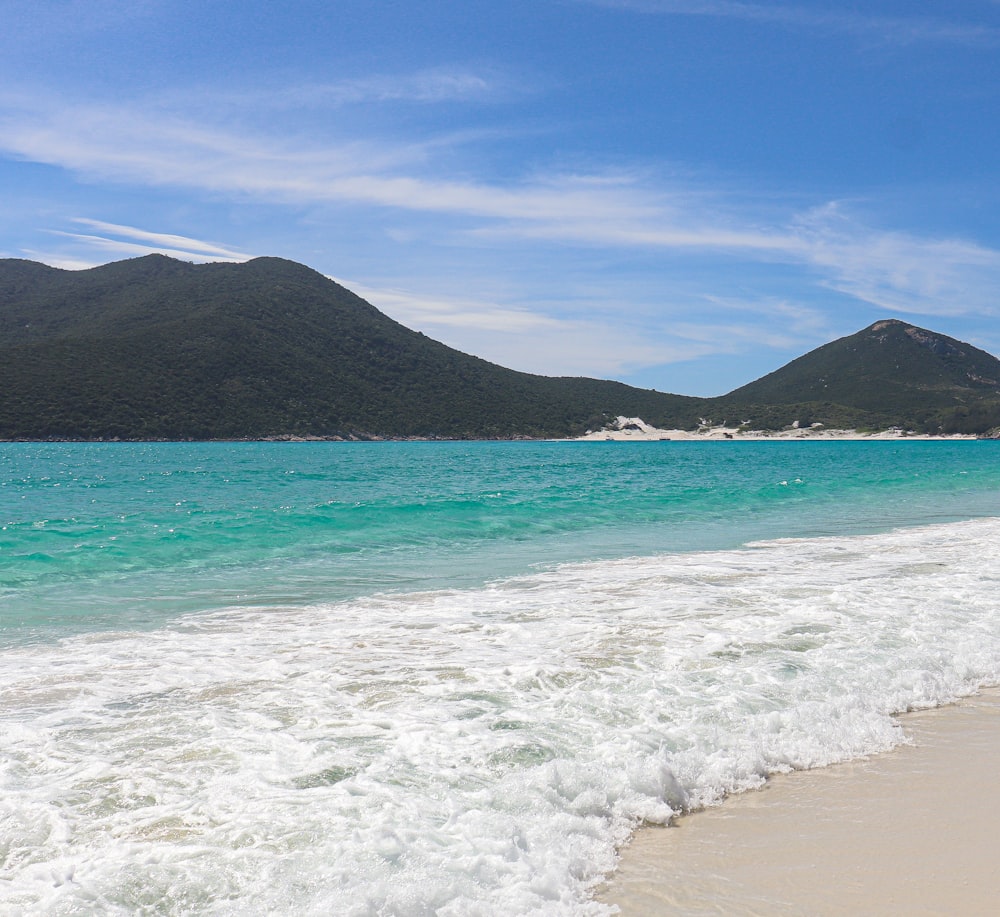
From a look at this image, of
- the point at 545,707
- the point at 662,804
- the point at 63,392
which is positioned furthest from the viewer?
the point at 63,392

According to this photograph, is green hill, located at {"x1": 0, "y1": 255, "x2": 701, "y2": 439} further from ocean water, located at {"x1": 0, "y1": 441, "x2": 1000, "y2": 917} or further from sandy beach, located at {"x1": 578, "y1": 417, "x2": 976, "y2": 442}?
ocean water, located at {"x1": 0, "y1": 441, "x2": 1000, "y2": 917}

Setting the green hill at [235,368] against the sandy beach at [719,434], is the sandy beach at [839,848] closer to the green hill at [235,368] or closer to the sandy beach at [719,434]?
the green hill at [235,368]

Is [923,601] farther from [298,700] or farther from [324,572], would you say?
[324,572]

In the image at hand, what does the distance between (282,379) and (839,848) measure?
4673 inches

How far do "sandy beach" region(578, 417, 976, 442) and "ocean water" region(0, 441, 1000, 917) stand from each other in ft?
425

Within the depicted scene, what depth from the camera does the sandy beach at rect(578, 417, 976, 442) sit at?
143625 millimetres

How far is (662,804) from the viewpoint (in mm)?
4512

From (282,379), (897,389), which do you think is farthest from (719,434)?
(282,379)

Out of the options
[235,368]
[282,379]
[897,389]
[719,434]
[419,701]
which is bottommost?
[419,701]

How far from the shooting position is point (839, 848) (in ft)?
13.1

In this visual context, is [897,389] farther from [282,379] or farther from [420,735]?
[420,735]

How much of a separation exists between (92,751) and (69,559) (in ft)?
36.5

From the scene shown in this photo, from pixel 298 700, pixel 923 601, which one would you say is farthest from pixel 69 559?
pixel 923 601

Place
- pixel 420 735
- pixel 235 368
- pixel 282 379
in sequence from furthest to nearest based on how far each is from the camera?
pixel 282 379 → pixel 235 368 → pixel 420 735
